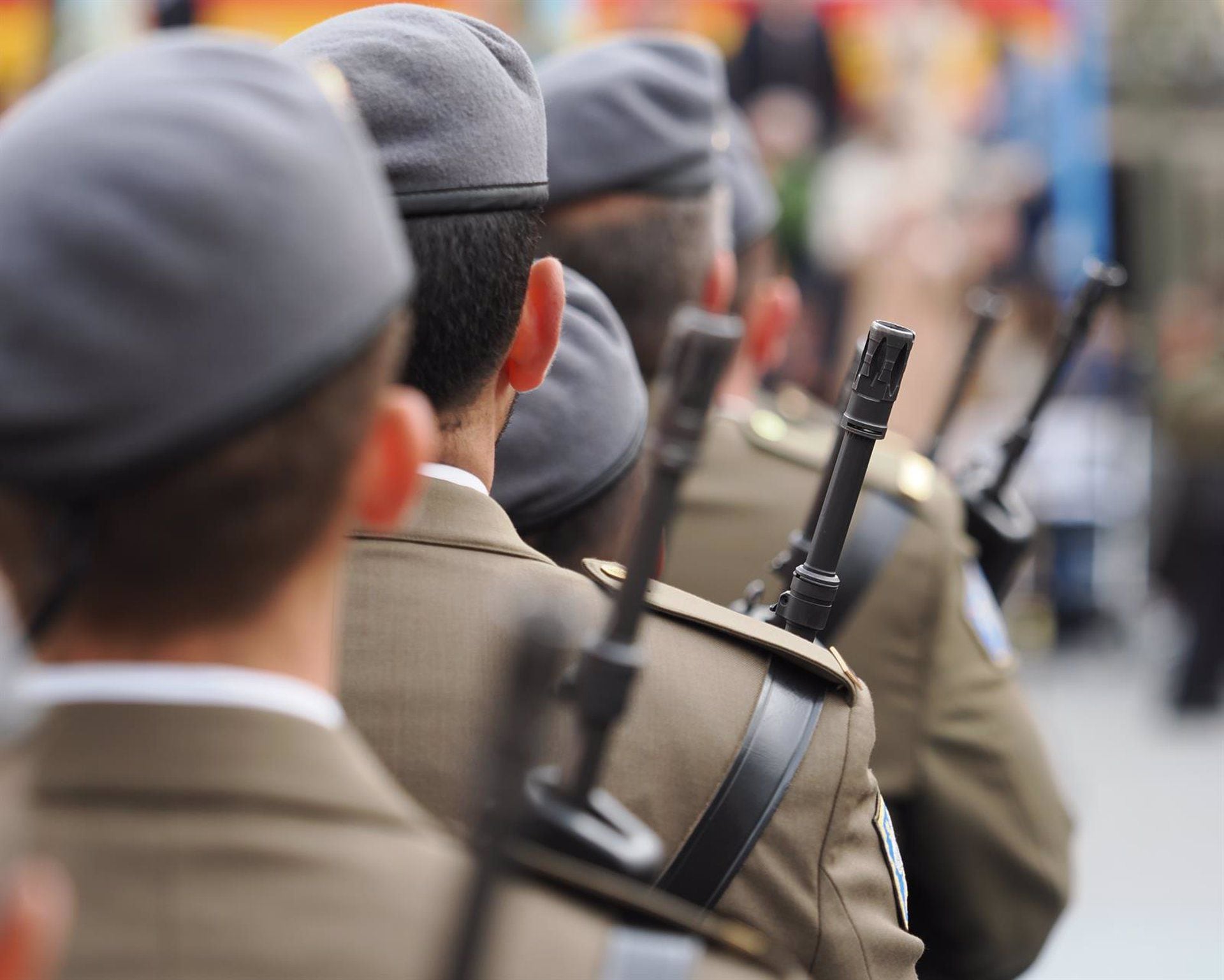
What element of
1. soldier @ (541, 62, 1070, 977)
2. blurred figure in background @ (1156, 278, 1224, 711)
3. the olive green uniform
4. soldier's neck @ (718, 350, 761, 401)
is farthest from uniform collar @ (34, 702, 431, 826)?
the olive green uniform

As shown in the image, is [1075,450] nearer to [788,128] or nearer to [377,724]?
[788,128]

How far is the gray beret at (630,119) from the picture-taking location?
2.42 meters

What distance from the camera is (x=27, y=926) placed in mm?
778

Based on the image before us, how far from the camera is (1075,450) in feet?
27.9

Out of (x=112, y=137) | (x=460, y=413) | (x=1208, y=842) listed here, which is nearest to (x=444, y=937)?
(x=112, y=137)

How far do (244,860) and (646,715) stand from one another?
0.51 m

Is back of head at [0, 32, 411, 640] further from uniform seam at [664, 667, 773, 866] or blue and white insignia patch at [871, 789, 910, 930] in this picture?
blue and white insignia patch at [871, 789, 910, 930]

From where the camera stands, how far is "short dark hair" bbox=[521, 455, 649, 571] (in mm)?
1862

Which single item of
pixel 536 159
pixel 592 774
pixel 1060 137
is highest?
pixel 536 159

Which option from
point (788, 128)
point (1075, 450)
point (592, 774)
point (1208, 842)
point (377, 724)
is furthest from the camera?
point (1075, 450)

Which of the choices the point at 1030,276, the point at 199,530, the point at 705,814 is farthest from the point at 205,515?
the point at 1030,276

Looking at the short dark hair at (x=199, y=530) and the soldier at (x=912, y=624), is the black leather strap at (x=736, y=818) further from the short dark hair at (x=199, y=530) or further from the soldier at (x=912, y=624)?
the soldier at (x=912, y=624)

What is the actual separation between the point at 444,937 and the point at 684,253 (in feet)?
5.33

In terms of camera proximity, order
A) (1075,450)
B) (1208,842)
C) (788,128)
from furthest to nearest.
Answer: (1075,450) → (788,128) → (1208,842)
